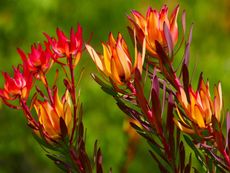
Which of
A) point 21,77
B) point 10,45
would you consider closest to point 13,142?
point 10,45

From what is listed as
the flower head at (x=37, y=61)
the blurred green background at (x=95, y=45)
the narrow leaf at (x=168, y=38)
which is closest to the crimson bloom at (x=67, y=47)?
the flower head at (x=37, y=61)

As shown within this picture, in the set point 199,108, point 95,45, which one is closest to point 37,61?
point 199,108

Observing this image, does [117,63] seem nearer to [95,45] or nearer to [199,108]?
[199,108]

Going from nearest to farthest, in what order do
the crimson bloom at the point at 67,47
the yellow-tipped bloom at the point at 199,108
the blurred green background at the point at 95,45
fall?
the yellow-tipped bloom at the point at 199,108 → the crimson bloom at the point at 67,47 → the blurred green background at the point at 95,45

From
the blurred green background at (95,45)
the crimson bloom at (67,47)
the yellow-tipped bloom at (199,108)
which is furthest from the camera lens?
the blurred green background at (95,45)

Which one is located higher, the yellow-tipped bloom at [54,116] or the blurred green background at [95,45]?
the blurred green background at [95,45]

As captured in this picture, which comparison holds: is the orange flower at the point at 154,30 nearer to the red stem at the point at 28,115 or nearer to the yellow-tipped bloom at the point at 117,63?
the yellow-tipped bloom at the point at 117,63

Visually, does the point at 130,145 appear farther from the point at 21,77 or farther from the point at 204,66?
the point at 204,66
